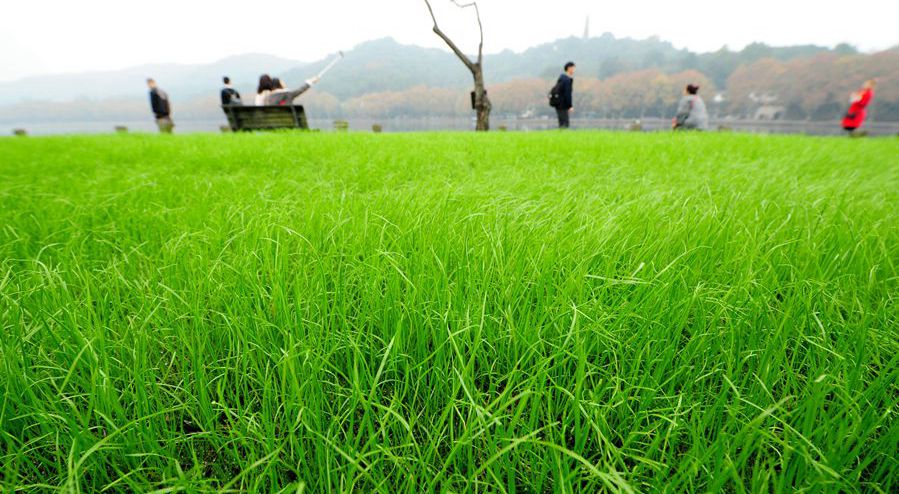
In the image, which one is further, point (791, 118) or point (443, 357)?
point (791, 118)

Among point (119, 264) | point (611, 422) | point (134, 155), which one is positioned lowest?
point (611, 422)

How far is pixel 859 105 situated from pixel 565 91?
9.73 metres

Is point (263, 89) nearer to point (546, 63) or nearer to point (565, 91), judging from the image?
point (565, 91)

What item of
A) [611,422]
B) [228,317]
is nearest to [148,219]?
[228,317]

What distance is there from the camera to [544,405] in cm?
84

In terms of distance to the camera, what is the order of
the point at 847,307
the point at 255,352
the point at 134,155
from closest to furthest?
the point at 255,352 < the point at 847,307 < the point at 134,155

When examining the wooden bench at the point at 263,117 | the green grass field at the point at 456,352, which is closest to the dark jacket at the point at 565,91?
the wooden bench at the point at 263,117

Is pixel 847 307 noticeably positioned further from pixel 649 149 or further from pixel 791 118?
pixel 791 118

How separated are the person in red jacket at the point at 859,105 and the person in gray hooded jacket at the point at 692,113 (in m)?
6.23

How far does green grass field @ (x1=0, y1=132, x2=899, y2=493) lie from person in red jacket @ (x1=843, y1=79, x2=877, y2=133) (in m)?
15.1

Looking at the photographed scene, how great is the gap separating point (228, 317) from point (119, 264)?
0.82 meters

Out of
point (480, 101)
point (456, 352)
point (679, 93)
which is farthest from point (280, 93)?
point (679, 93)

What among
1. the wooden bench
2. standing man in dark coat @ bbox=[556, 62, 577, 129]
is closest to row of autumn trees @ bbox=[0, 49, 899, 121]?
standing man in dark coat @ bbox=[556, 62, 577, 129]

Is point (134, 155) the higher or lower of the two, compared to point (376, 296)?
higher
